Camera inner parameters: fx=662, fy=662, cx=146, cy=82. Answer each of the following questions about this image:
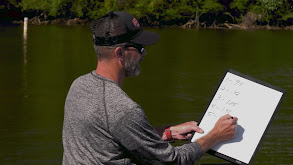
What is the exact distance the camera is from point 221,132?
3779mm

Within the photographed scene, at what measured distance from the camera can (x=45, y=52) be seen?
3244 centimetres

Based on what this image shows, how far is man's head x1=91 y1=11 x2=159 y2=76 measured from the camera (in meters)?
3.45

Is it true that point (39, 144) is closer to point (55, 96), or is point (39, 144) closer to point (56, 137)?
point (56, 137)

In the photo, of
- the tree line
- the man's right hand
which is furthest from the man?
the tree line

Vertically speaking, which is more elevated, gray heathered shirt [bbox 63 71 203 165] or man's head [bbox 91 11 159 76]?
man's head [bbox 91 11 159 76]

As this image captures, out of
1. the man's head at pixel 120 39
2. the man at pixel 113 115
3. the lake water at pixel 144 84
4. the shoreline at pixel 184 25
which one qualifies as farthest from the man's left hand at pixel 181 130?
the shoreline at pixel 184 25

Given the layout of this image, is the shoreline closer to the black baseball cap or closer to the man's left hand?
the man's left hand

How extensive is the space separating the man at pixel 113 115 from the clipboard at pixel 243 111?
0.42m

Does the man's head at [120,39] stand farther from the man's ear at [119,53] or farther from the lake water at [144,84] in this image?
the lake water at [144,84]

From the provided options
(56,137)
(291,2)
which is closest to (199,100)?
(56,137)

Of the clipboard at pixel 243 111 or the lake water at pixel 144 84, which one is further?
the lake water at pixel 144 84

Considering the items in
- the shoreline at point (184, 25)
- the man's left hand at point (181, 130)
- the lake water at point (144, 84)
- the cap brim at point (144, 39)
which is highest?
the cap brim at point (144, 39)

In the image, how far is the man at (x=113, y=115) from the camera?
3.28 meters

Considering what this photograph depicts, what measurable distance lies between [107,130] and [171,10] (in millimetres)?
67199
